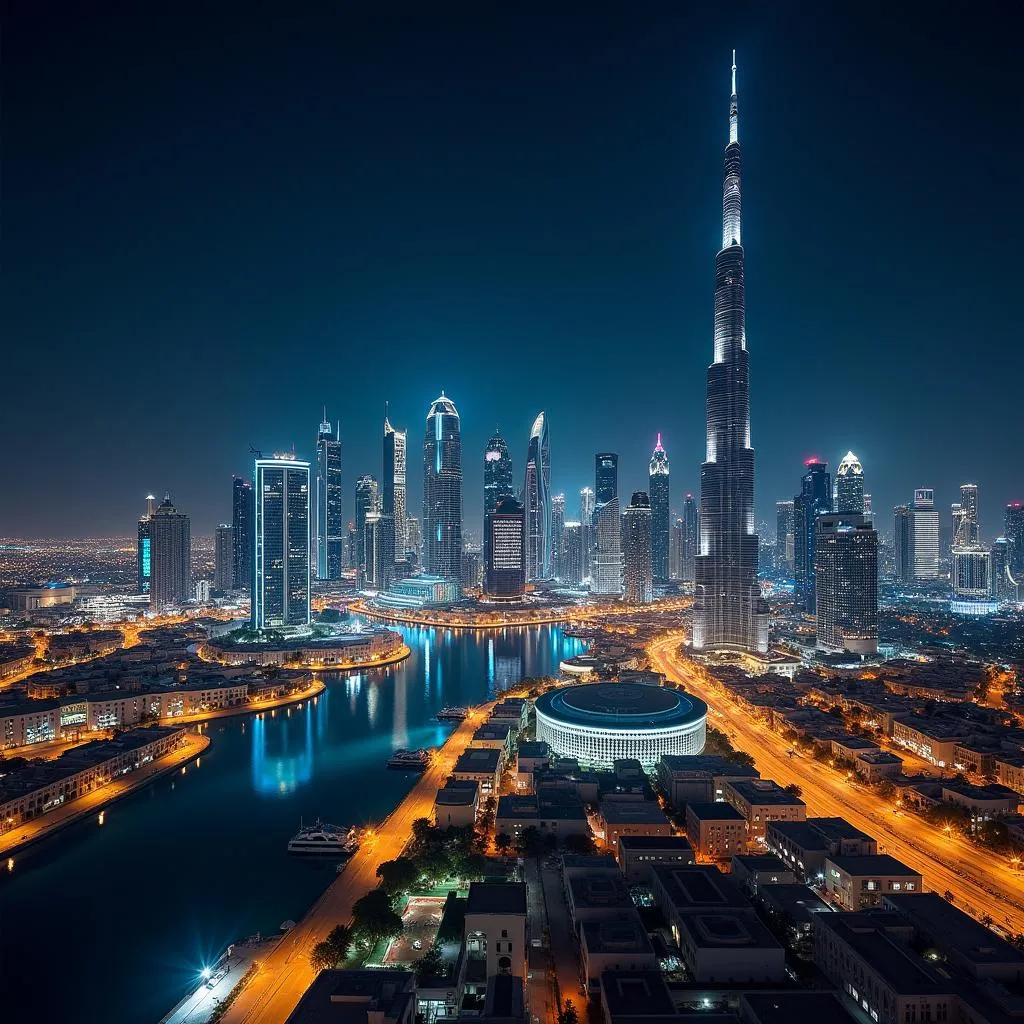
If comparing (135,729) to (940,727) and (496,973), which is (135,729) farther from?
(940,727)

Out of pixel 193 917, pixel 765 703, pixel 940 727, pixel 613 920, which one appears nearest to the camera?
pixel 613 920

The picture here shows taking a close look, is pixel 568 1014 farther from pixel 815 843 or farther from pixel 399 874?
pixel 815 843

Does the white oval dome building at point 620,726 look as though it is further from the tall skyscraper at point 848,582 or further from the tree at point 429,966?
the tall skyscraper at point 848,582

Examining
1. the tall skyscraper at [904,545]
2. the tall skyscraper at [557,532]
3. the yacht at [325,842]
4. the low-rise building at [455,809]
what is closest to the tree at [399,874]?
the yacht at [325,842]

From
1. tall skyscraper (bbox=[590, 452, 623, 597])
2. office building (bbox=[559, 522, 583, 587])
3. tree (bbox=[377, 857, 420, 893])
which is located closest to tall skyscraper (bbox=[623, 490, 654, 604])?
tall skyscraper (bbox=[590, 452, 623, 597])

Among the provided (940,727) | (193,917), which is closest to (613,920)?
(193,917)

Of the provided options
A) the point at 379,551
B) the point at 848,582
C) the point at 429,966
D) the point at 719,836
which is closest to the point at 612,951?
the point at 429,966
